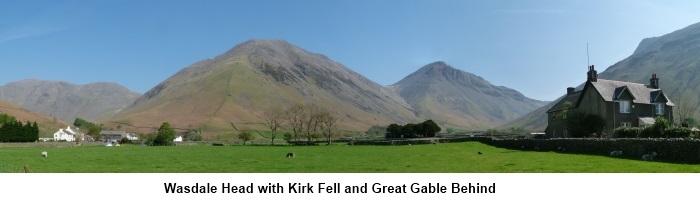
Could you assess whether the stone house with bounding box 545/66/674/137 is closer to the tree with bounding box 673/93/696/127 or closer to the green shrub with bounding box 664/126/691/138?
the tree with bounding box 673/93/696/127

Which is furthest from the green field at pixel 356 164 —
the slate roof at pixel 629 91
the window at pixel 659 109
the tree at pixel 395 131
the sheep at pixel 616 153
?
the tree at pixel 395 131

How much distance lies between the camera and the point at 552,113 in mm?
86938

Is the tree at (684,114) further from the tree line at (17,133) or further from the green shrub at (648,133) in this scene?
the tree line at (17,133)

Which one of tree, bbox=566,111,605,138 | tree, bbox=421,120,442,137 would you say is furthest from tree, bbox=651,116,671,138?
tree, bbox=421,120,442,137

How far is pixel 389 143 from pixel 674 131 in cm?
5341

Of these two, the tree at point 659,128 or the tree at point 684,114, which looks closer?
the tree at point 659,128

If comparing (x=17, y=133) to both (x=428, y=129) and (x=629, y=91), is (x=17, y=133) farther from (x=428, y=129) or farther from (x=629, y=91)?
(x=629, y=91)

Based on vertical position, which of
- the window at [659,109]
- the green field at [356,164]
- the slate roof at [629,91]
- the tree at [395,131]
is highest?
the slate roof at [629,91]

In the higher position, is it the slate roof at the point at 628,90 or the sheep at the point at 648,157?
the slate roof at the point at 628,90

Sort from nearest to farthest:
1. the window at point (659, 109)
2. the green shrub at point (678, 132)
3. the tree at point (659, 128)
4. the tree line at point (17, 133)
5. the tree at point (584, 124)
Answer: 1. the green shrub at point (678, 132)
2. the tree at point (659, 128)
3. the tree at point (584, 124)
4. the window at point (659, 109)
5. the tree line at point (17, 133)

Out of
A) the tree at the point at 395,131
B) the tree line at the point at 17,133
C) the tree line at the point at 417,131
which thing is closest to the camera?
the tree line at the point at 17,133
